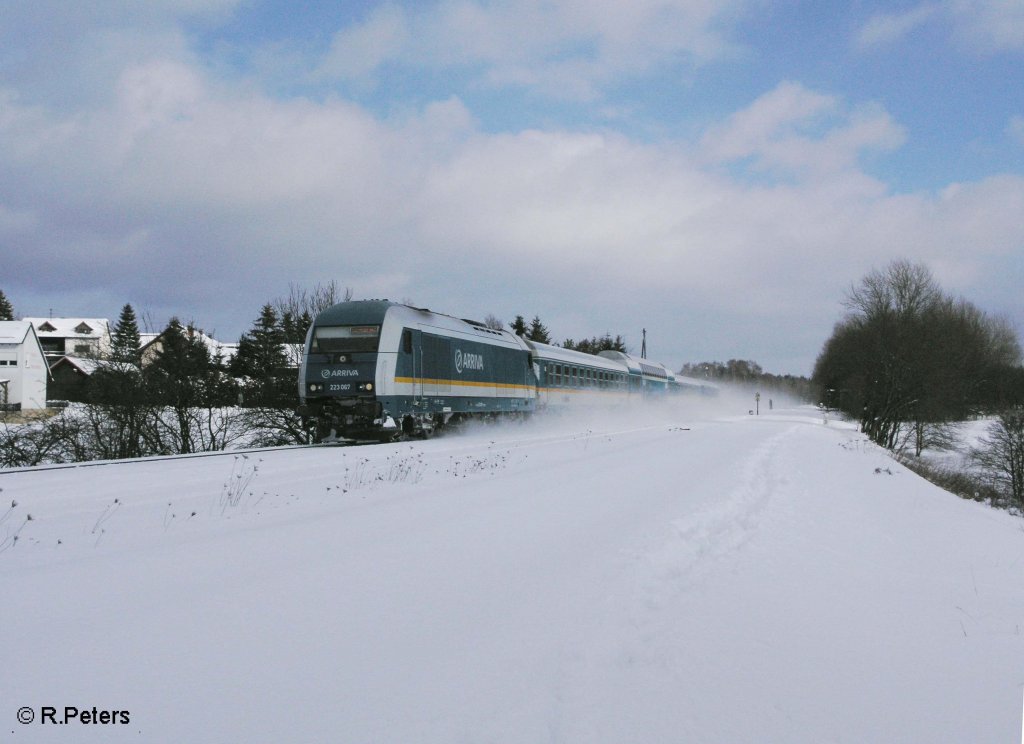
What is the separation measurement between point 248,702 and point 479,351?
1773 cm

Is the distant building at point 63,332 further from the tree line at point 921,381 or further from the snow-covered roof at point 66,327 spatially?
the tree line at point 921,381

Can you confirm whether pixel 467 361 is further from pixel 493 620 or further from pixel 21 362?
pixel 21 362

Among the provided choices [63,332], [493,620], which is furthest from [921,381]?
[63,332]

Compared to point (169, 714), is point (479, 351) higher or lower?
higher

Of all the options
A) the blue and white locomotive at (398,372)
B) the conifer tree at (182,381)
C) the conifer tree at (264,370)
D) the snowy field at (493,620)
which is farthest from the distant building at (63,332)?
the snowy field at (493,620)

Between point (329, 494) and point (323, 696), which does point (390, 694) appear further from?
point (329, 494)

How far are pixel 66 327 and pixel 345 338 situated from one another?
87411mm

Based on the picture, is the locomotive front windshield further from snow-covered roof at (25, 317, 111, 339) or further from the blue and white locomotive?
snow-covered roof at (25, 317, 111, 339)

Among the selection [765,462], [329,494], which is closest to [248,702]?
[329,494]

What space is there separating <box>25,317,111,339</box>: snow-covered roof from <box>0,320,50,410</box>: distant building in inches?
1019

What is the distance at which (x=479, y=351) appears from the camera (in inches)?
813

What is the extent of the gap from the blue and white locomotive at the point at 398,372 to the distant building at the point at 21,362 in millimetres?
44973

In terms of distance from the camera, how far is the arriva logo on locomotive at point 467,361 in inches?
760

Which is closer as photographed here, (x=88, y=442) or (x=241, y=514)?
(x=241, y=514)
